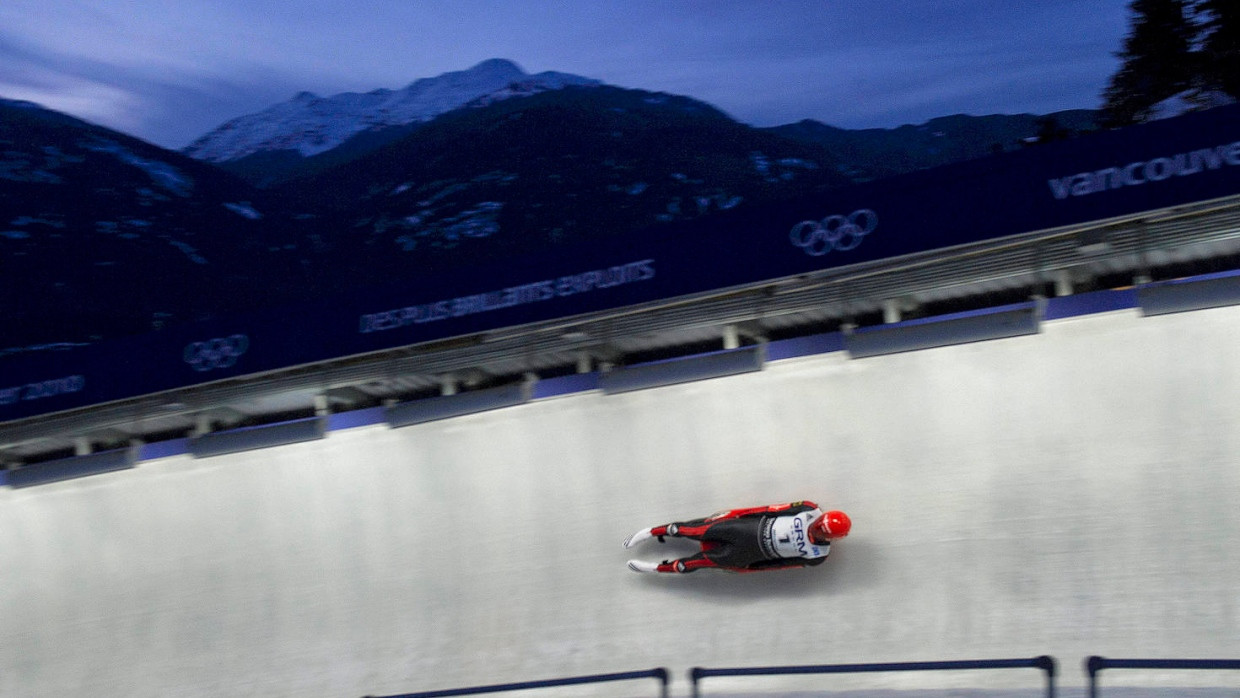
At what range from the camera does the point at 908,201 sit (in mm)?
5227

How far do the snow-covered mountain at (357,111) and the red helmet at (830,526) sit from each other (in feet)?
130

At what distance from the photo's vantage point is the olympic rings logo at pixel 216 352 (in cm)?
750

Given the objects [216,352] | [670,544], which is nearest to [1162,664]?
[670,544]

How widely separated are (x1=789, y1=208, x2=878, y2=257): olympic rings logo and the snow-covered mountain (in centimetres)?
3897

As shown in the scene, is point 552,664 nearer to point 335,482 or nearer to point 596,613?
point 596,613

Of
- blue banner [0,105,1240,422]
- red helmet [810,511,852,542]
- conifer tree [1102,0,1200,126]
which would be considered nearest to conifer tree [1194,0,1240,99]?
conifer tree [1102,0,1200,126]

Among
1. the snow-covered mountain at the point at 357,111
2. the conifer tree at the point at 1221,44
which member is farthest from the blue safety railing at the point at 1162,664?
the snow-covered mountain at the point at 357,111

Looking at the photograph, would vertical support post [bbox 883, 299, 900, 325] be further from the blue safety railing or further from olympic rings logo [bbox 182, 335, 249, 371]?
olympic rings logo [bbox 182, 335, 249, 371]

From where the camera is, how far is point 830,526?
5195 mm

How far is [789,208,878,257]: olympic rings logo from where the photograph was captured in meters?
5.36

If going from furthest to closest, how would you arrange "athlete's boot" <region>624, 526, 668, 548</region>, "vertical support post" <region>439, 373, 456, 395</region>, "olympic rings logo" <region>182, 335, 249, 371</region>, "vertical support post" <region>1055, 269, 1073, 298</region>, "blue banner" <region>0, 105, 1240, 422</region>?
"olympic rings logo" <region>182, 335, 249, 371</region> → "vertical support post" <region>439, 373, 456, 395</region> → "athlete's boot" <region>624, 526, 668, 548</region> → "vertical support post" <region>1055, 269, 1073, 298</region> → "blue banner" <region>0, 105, 1240, 422</region>

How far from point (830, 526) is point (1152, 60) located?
1233cm

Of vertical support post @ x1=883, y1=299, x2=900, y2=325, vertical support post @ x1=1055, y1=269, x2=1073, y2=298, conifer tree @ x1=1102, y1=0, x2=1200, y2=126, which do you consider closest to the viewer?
vertical support post @ x1=1055, y1=269, x2=1073, y2=298

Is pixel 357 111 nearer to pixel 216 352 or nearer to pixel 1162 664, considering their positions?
pixel 216 352
